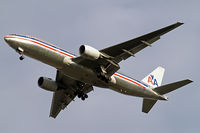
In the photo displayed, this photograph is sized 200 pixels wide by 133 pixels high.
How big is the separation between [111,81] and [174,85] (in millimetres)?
7326

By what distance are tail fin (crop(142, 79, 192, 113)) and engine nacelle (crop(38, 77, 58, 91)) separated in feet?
37.6

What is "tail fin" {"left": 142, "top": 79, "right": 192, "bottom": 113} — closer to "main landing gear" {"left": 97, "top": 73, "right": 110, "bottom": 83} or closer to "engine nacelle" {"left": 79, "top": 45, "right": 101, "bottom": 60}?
"main landing gear" {"left": 97, "top": 73, "right": 110, "bottom": 83}

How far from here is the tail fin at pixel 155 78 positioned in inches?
2154

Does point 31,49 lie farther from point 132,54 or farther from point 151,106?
point 151,106

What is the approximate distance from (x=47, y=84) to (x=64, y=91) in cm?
334

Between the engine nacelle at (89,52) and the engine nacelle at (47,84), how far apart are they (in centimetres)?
870

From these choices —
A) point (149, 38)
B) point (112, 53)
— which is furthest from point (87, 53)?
point (149, 38)

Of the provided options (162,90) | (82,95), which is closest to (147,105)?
(162,90)

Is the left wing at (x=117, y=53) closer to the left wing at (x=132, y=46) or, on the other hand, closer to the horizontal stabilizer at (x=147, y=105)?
the left wing at (x=132, y=46)

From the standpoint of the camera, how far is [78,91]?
173 ft

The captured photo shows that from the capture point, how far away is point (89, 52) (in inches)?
1736

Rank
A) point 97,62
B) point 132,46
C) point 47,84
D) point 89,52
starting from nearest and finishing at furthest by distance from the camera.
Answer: point 89,52, point 132,46, point 97,62, point 47,84

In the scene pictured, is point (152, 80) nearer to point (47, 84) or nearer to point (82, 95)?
point (82, 95)

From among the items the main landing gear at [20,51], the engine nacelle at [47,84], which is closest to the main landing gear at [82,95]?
the engine nacelle at [47,84]
